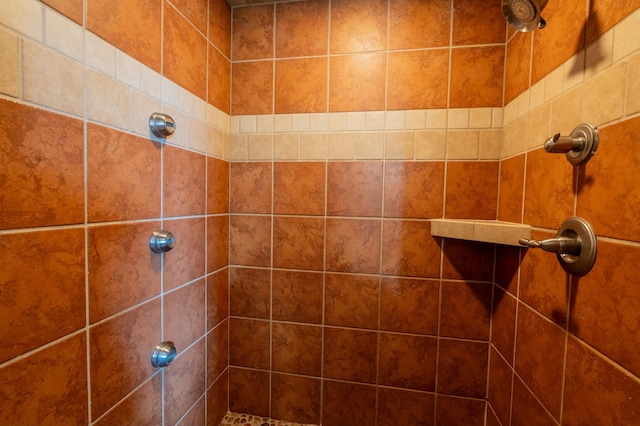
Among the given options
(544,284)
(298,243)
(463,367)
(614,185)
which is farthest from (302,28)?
(463,367)

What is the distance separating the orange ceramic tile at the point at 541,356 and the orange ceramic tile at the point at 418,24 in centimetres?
93

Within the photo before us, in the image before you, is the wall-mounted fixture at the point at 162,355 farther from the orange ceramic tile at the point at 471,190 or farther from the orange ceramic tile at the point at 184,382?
the orange ceramic tile at the point at 471,190

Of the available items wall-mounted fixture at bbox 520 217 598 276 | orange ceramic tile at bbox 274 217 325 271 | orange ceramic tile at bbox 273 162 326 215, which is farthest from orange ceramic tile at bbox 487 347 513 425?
orange ceramic tile at bbox 273 162 326 215

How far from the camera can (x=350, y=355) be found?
3.30 ft

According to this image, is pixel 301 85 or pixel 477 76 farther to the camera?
pixel 301 85

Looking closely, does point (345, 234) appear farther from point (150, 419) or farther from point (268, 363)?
point (150, 419)

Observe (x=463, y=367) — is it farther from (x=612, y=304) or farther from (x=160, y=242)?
(x=160, y=242)

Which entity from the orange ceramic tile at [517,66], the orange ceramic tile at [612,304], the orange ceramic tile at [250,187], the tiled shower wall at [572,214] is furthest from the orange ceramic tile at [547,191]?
the orange ceramic tile at [250,187]

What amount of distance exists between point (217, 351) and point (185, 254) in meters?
0.46

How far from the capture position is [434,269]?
0.95 meters

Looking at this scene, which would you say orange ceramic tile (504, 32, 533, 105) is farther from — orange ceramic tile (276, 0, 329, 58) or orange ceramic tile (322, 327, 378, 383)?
orange ceramic tile (322, 327, 378, 383)

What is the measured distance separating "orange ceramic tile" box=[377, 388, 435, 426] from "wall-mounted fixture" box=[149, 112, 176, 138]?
1147 millimetres

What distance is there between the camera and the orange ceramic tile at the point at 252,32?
1.01 meters

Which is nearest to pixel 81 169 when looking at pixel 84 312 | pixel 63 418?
pixel 84 312
